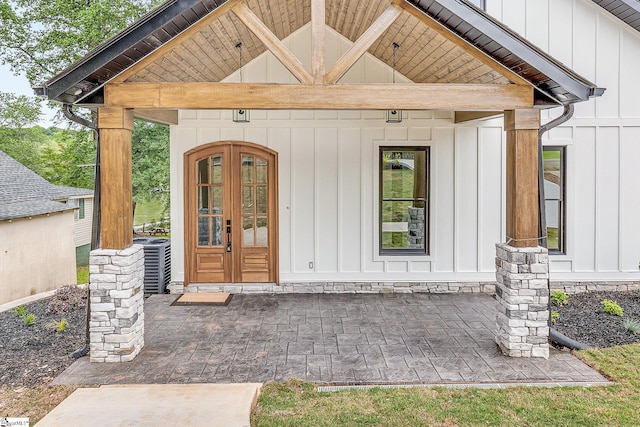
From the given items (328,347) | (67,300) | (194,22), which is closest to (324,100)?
(194,22)

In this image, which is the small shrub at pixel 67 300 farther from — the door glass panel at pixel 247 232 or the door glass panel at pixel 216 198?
the door glass panel at pixel 247 232

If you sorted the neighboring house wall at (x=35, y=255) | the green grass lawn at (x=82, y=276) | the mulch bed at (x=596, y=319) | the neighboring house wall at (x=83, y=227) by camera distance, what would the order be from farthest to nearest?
the neighboring house wall at (x=83, y=227) < the green grass lawn at (x=82, y=276) < the neighboring house wall at (x=35, y=255) < the mulch bed at (x=596, y=319)

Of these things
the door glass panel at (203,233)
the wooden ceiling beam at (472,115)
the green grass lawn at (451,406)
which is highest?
the wooden ceiling beam at (472,115)

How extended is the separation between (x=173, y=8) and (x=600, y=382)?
220 inches

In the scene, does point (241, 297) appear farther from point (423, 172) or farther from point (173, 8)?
point (173, 8)

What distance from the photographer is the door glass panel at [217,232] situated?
25.8 feet

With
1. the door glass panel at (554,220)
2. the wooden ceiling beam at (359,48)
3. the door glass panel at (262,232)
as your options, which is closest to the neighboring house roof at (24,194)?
the door glass panel at (262,232)

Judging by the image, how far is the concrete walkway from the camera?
348 cm

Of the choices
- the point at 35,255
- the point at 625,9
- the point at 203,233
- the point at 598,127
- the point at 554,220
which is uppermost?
the point at 625,9

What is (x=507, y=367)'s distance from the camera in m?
4.64

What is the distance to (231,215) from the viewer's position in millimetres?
7816

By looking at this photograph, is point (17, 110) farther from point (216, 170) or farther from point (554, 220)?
point (554, 220)

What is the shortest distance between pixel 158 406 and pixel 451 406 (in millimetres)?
2513

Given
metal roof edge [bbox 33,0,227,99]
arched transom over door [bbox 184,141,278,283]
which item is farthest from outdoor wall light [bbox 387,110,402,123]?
metal roof edge [bbox 33,0,227,99]
